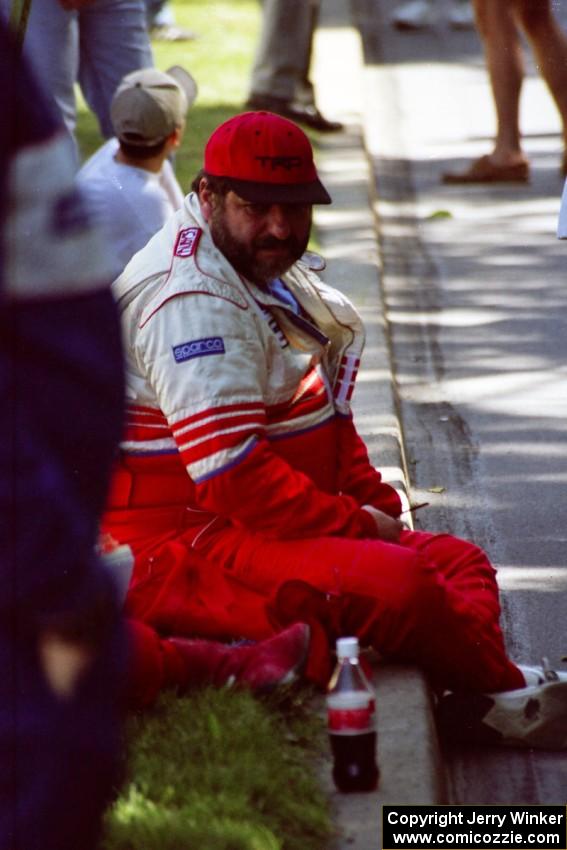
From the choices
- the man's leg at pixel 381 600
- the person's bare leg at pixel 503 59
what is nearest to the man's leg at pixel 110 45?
the person's bare leg at pixel 503 59

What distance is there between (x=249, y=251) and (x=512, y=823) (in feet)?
4.49

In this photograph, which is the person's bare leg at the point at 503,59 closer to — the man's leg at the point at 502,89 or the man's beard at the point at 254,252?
the man's leg at the point at 502,89

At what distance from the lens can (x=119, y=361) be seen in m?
2.10

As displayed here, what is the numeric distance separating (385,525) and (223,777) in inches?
41.5

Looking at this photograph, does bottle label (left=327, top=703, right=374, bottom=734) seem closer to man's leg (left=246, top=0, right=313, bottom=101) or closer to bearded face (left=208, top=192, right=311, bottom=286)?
bearded face (left=208, top=192, right=311, bottom=286)

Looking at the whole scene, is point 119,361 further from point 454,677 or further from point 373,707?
point 454,677

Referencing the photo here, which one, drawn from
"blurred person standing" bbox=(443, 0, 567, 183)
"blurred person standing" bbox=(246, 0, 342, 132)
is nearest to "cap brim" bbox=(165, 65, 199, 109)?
"blurred person standing" bbox=(443, 0, 567, 183)

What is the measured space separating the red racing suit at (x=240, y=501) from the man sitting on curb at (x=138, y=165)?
6.86ft

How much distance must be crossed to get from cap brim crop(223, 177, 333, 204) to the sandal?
19.1 ft

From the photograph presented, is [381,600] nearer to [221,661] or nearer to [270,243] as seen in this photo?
[221,661]

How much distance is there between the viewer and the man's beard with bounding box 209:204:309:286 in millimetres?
4137

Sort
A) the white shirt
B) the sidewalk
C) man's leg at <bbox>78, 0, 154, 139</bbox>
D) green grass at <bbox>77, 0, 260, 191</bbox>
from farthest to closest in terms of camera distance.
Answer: green grass at <bbox>77, 0, 260, 191</bbox>
man's leg at <bbox>78, 0, 154, 139</bbox>
the white shirt
the sidewalk

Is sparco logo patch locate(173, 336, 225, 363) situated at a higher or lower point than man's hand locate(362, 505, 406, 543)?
higher

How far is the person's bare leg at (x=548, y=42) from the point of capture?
27.6ft
